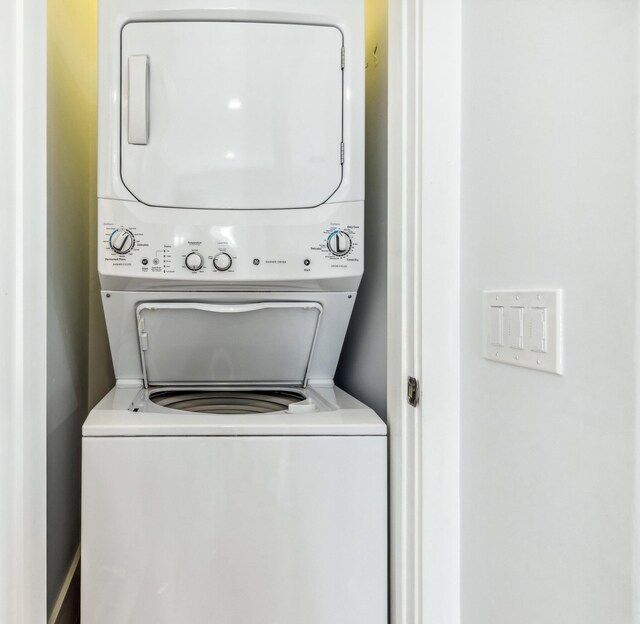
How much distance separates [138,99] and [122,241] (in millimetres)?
396

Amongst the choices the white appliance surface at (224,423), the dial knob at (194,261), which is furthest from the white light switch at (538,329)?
the dial knob at (194,261)

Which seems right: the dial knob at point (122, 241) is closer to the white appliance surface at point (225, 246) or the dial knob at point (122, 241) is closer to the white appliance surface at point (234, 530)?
the white appliance surface at point (225, 246)

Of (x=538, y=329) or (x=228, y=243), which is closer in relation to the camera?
(x=538, y=329)

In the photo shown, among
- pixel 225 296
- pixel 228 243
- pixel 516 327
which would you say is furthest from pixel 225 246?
pixel 516 327

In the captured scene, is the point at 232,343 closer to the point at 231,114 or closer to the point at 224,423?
the point at 224,423

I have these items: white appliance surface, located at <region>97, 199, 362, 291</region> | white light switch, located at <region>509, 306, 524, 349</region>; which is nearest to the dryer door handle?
white appliance surface, located at <region>97, 199, 362, 291</region>

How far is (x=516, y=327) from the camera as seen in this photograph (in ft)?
2.55

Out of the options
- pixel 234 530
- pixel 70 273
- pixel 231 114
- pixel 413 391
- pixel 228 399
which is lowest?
pixel 234 530

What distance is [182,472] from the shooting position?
3.60 feet

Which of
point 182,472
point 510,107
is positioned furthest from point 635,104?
point 182,472

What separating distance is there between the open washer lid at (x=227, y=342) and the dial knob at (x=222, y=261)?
0.49 ft

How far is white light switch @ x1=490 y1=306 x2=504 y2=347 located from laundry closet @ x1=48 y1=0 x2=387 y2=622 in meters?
0.43

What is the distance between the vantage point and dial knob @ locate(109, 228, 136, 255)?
1368mm

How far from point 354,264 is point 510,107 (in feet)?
2.33
